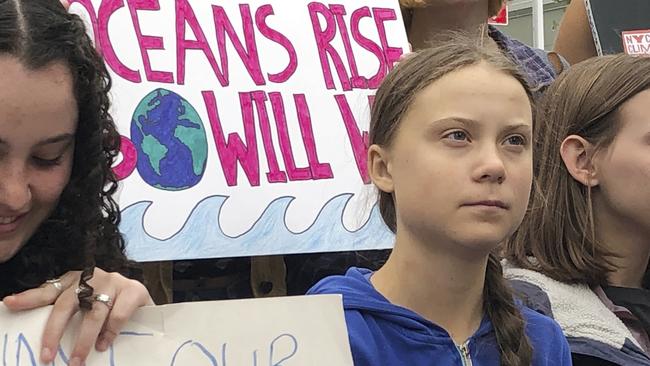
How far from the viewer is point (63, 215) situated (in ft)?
3.38

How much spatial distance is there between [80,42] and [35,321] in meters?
0.33

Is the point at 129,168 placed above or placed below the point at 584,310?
above

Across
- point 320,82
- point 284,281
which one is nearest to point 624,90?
point 320,82

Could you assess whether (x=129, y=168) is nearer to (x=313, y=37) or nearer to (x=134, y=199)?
(x=134, y=199)

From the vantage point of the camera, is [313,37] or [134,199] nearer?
[134,199]

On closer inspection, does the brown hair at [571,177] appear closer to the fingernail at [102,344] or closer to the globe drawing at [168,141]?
the globe drawing at [168,141]

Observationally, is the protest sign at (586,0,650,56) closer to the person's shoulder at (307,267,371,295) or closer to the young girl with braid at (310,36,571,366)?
the young girl with braid at (310,36,571,366)

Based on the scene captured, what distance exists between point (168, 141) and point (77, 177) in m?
0.31

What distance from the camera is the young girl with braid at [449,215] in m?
0.98

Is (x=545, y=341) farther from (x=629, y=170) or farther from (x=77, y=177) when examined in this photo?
(x=77, y=177)

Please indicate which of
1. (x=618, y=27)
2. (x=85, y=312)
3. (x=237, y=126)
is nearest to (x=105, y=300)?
(x=85, y=312)

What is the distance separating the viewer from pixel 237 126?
1.38m

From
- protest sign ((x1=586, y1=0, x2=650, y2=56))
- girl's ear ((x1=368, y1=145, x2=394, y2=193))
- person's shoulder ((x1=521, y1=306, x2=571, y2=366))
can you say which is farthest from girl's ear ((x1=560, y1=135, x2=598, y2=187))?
protest sign ((x1=586, y1=0, x2=650, y2=56))

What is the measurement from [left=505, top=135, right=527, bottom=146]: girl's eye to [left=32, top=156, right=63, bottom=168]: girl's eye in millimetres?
488
